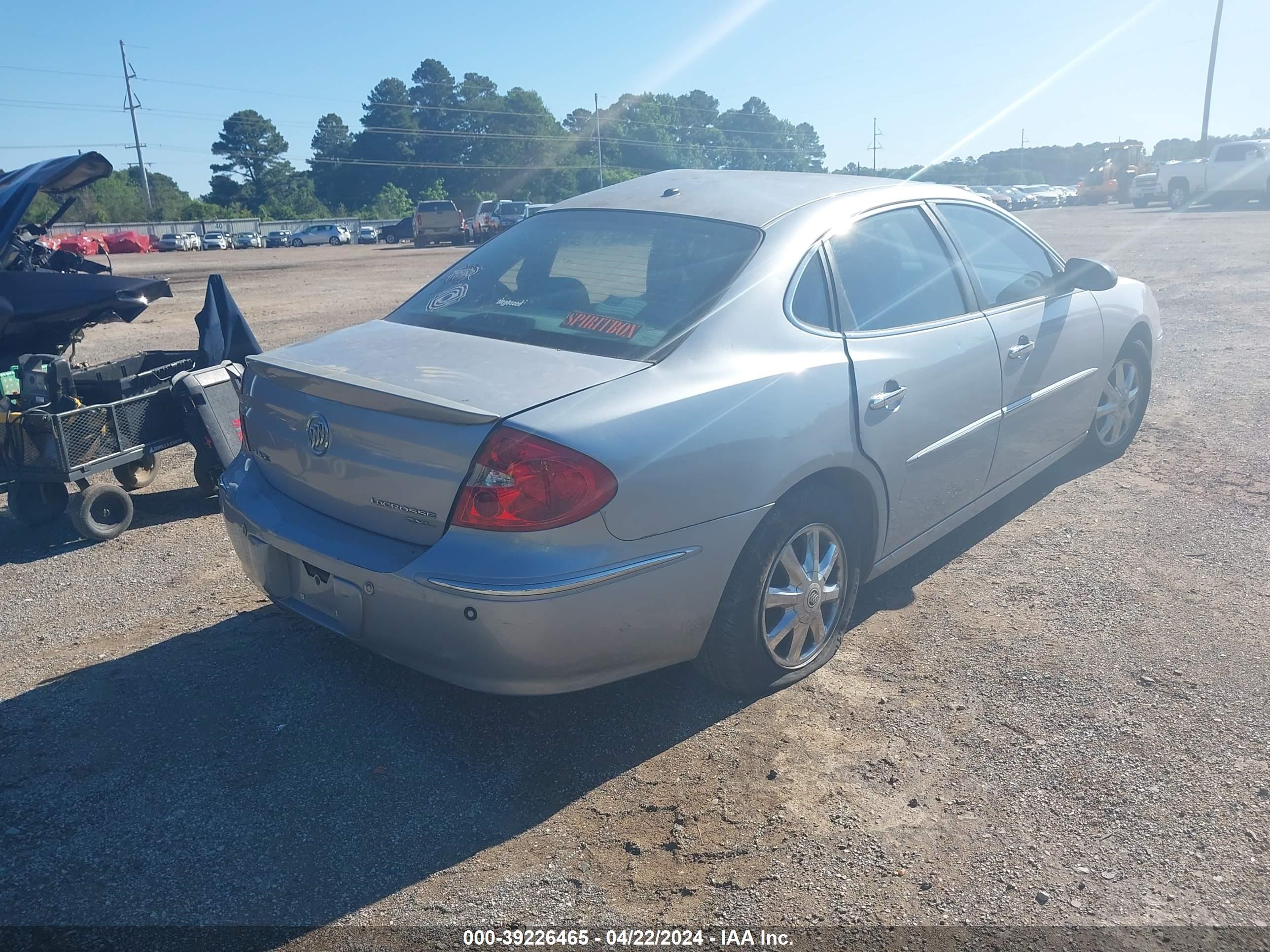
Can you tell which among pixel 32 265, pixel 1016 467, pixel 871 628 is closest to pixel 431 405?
pixel 871 628

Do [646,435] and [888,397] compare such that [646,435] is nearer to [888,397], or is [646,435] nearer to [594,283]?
[594,283]

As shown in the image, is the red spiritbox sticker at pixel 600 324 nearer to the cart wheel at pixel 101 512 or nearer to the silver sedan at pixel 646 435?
the silver sedan at pixel 646 435

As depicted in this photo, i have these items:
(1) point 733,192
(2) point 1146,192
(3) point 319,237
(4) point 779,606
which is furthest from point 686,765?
(3) point 319,237

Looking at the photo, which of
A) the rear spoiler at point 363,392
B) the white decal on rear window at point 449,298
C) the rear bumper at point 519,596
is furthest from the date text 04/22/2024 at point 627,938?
the white decal on rear window at point 449,298

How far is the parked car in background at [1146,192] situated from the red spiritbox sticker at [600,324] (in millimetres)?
45405

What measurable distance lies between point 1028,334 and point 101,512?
15.4ft

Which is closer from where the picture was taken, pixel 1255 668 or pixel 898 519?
pixel 1255 668

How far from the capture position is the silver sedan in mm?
2775

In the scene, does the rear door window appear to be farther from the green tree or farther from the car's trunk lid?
the green tree

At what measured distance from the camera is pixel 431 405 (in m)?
2.85

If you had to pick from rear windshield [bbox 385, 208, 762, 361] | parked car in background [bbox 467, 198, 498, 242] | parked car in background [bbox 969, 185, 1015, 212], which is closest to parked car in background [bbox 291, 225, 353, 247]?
parked car in background [bbox 467, 198, 498, 242]

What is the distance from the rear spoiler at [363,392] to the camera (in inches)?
111

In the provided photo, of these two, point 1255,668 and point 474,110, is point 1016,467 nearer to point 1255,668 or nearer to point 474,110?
point 1255,668

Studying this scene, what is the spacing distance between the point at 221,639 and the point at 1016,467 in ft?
11.6
